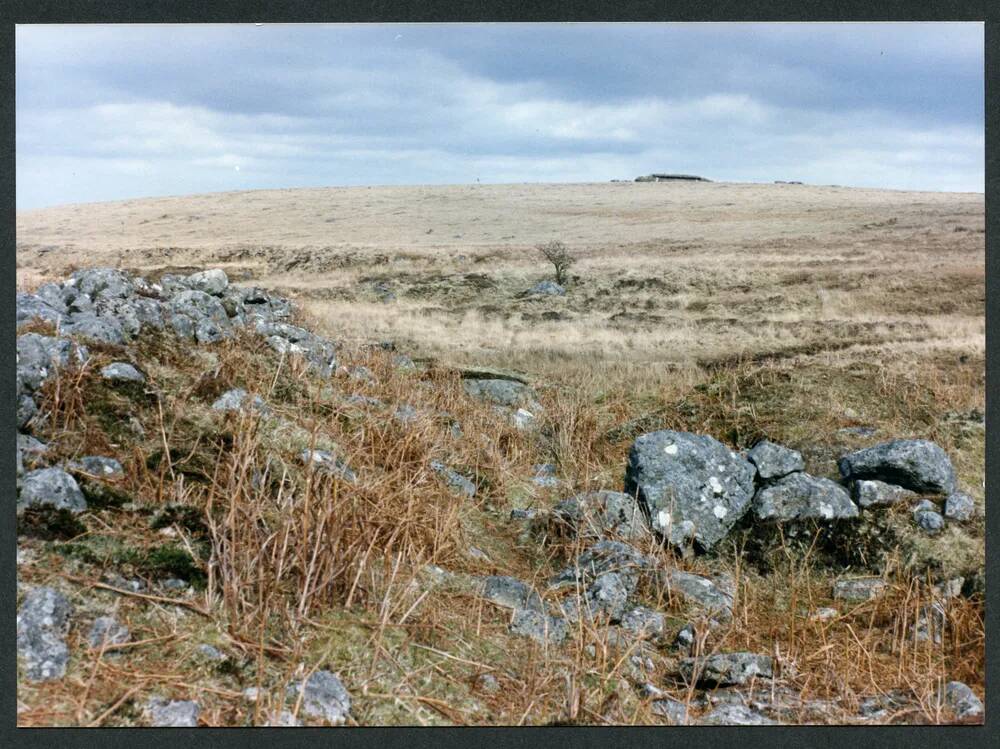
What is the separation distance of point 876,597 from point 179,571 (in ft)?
12.6

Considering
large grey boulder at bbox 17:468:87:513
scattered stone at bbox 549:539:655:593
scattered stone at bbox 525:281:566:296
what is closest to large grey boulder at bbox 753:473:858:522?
scattered stone at bbox 549:539:655:593

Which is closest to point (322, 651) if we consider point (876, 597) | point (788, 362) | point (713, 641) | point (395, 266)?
point (713, 641)

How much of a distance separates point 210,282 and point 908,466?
790 cm

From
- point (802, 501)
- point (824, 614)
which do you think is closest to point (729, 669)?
point (824, 614)

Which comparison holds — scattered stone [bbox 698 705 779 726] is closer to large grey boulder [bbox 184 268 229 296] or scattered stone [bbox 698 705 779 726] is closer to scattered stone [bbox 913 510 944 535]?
scattered stone [bbox 913 510 944 535]

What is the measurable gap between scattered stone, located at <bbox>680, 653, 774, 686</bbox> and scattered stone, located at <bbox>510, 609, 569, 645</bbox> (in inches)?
24.5

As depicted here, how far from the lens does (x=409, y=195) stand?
53344 mm

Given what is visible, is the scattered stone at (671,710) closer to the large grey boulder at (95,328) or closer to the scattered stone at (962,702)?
the scattered stone at (962,702)

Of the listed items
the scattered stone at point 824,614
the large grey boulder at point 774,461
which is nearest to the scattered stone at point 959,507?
the large grey boulder at point 774,461

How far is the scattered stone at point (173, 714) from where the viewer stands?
324 centimetres

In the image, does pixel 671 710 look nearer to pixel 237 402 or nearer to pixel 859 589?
pixel 859 589

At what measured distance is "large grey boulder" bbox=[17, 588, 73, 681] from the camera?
3309 mm

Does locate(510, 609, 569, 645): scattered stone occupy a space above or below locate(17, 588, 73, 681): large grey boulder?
below
